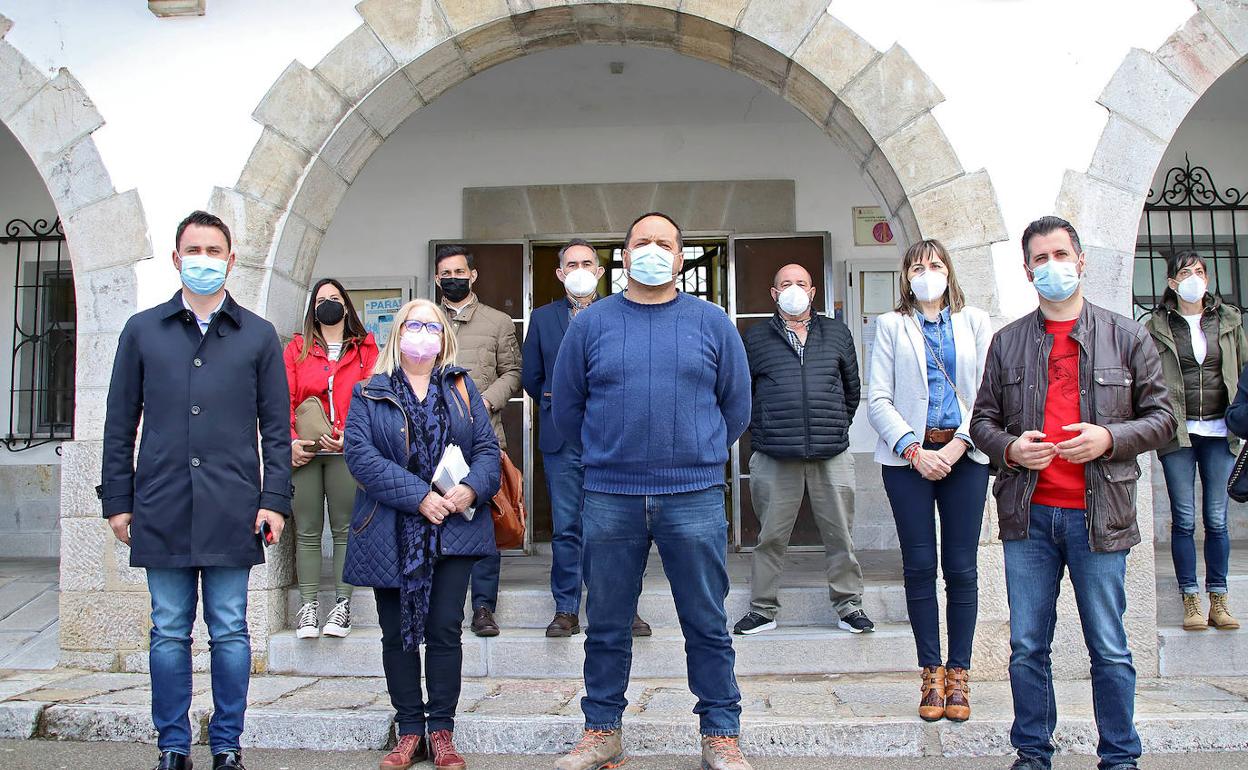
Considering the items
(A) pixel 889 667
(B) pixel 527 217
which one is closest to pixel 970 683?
(A) pixel 889 667

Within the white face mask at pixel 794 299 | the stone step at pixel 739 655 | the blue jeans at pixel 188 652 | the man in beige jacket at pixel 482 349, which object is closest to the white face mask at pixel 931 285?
the white face mask at pixel 794 299

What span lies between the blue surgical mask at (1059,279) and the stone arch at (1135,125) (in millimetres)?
1742

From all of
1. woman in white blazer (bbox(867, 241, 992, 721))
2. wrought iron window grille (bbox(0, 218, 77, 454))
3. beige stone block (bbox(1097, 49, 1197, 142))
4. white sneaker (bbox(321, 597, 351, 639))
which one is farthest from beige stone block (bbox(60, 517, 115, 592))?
beige stone block (bbox(1097, 49, 1197, 142))

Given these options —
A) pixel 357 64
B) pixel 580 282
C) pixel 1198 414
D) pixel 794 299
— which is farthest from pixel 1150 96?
pixel 357 64

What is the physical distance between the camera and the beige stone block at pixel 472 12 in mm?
5113

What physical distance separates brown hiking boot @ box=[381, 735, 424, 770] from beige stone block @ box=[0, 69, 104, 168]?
139 inches

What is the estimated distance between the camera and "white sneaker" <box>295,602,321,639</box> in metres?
4.92

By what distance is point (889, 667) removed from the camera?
482 cm

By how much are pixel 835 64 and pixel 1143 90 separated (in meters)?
1.45

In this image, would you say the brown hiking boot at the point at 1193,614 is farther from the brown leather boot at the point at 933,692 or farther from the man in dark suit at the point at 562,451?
the man in dark suit at the point at 562,451

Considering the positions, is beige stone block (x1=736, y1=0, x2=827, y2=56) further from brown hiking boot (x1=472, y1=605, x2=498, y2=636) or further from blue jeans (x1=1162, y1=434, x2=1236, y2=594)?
brown hiking boot (x1=472, y1=605, x2=498, y2=636)

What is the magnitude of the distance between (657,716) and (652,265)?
70.1 inches

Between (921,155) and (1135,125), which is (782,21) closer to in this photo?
(921,155)

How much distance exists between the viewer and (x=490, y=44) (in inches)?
209
